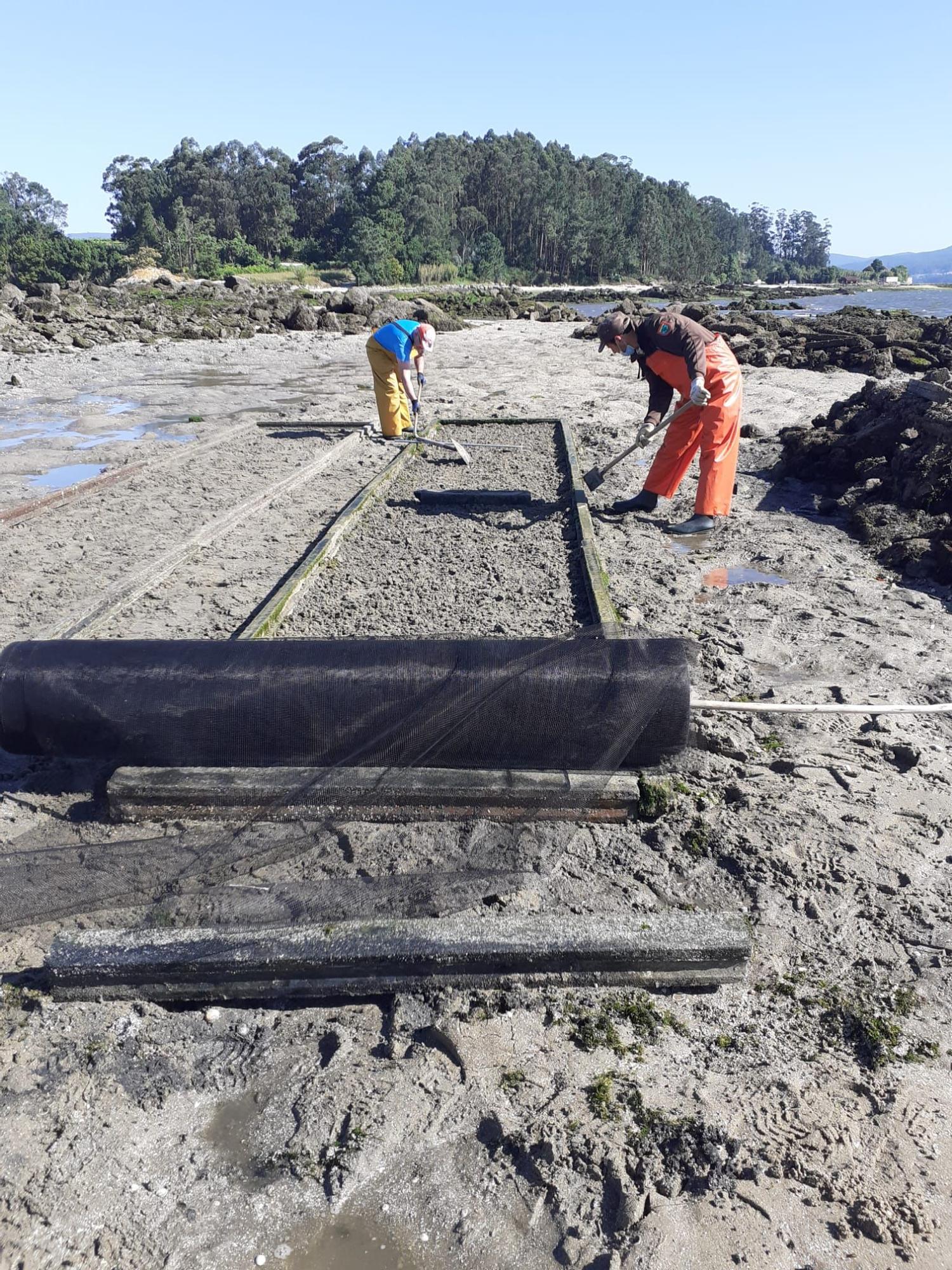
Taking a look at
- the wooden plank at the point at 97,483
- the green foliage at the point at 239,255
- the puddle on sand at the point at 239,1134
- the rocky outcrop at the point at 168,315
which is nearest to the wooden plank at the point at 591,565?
the puddle on sand at the point at 239,1134

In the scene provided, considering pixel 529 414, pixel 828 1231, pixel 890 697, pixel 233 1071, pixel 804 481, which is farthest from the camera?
pixel 529 414

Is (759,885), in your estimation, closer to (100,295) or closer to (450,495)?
(450,495)

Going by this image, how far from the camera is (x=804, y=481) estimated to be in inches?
337

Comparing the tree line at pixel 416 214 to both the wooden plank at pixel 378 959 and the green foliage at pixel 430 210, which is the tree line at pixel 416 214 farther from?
the wooden plank at pixel 378 959

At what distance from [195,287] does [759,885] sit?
137 feet

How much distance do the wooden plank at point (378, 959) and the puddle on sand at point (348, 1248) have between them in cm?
59

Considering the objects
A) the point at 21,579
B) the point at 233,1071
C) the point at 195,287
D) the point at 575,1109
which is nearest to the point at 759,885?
the point at 575,1109

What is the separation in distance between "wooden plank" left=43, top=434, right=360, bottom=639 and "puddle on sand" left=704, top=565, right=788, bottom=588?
3.44 metres

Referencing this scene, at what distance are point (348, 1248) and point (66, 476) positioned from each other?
8163 mm

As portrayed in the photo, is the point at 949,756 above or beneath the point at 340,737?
beneath

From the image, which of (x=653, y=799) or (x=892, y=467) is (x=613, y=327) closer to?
(x=892, y=467)

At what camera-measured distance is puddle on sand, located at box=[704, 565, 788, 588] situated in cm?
562

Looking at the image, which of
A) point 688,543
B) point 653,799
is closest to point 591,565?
point 688,543

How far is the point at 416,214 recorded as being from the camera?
70.1 m
